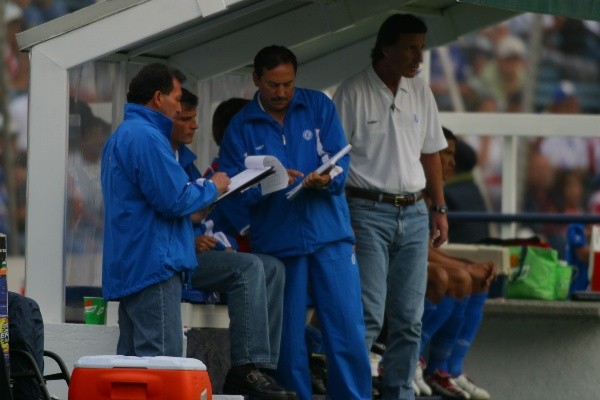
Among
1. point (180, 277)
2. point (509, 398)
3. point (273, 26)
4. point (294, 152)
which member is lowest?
point (509, 398)

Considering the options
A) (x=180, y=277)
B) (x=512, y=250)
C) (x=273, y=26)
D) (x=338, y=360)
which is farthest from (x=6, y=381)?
(x=512, y=250)

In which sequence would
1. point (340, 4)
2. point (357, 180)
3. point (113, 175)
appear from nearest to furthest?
point (113, 175)
point (357, 180)
point (340, 4)

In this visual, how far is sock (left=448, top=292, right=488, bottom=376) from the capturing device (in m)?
12.2

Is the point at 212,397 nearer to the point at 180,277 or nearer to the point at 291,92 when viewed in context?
the point at 180,277

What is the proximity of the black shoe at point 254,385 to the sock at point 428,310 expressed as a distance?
2.18m

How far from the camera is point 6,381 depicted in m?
8.03

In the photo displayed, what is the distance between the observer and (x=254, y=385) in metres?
9.58

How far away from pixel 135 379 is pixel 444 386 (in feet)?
14.0

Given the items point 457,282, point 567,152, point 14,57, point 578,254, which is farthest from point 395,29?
point 567,152

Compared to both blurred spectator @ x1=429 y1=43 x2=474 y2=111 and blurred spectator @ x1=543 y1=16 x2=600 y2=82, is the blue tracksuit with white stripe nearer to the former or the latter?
blurred spectator @ x1=429 y1=43 x2=474 y2=111

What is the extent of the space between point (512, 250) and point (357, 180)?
122 inches

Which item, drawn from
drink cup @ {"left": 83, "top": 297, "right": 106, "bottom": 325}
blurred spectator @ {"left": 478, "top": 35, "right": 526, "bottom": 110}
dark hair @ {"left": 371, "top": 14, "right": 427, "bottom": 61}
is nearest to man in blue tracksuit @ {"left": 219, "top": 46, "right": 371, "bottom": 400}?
dark hair @ {"left": 371, "top": 14, "right": 427, "bottom": 61}

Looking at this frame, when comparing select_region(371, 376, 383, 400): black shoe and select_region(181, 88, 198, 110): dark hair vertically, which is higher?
select_region(181, 88, 198, 110): dark hair

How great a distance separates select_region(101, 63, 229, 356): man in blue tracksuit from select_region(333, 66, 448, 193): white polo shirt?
1.62 m
